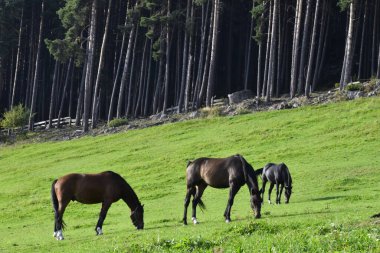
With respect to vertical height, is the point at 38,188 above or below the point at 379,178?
below

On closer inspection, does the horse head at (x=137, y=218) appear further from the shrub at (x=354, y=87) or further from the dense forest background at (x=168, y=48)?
the dense forest background at (x=168, y=48)

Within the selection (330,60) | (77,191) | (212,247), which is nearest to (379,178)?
(77,191)

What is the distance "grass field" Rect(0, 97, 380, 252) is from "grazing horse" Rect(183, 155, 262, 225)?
725 mm

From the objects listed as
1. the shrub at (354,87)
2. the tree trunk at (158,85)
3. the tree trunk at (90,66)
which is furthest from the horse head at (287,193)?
the tree trunk at (158,85)

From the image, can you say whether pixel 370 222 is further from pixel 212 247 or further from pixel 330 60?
pixel 330 60

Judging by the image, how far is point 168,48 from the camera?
230 feet

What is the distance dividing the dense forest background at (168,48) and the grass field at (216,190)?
39.8 feet

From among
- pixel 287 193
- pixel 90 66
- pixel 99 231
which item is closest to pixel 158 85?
pixel 90 66

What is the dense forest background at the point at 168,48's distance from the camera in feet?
223

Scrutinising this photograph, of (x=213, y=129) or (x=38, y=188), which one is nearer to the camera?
(x=38, y=188)

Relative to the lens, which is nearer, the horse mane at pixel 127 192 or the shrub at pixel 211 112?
the horse mane at pixel 127 192

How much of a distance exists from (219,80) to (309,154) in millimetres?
52160

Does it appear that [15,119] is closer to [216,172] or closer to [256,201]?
[216,172]

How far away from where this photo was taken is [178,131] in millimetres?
52719
